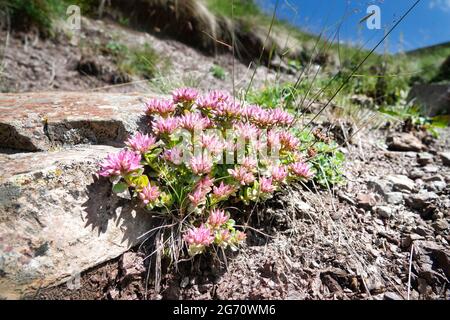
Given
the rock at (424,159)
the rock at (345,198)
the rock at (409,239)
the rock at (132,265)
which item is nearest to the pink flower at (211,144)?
the rock at (132,265)

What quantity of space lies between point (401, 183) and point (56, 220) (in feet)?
8.91

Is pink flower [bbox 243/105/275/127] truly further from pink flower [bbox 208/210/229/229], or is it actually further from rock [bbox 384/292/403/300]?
rock [bbox 384/292/403/300]

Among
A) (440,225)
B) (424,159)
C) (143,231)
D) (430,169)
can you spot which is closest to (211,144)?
(143,231)

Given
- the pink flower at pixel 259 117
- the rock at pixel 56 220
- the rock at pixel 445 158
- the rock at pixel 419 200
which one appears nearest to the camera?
the rock at pixel 56 220

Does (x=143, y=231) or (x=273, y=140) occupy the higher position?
(x=273, y=140)

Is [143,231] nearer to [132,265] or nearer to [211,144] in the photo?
[132,265]

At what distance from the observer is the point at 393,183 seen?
9.40ft

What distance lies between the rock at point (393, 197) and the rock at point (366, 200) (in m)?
0.12

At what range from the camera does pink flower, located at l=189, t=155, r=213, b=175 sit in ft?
6.34

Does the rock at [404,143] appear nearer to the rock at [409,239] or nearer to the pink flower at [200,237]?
the rock at [409,239]

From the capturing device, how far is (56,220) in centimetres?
179

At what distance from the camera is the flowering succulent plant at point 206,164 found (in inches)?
74.7
